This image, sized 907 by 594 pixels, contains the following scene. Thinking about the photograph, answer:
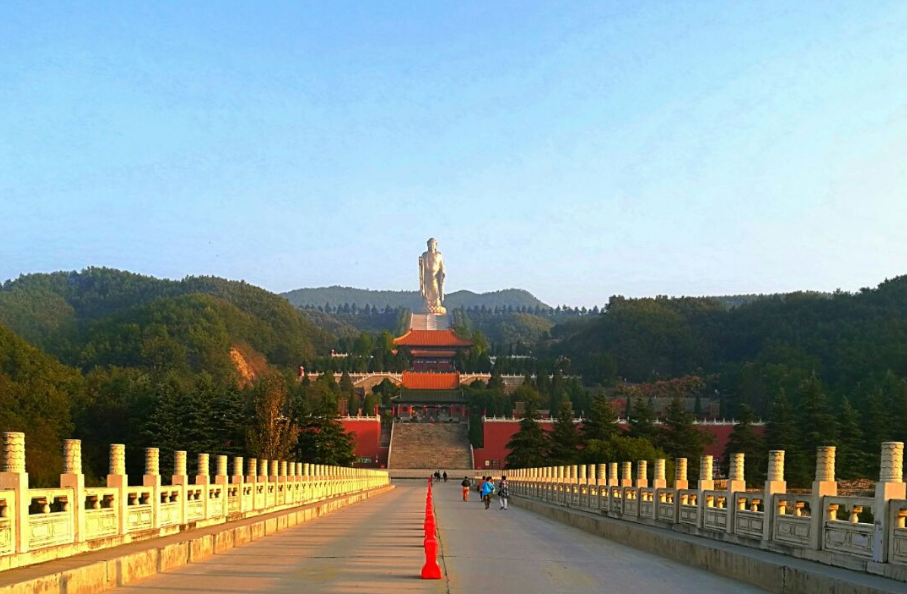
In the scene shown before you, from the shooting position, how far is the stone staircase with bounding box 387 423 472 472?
210 ft

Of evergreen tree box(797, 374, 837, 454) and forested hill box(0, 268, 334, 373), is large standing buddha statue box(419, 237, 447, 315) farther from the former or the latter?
evergreen tree box(797, 374, 837, 454)

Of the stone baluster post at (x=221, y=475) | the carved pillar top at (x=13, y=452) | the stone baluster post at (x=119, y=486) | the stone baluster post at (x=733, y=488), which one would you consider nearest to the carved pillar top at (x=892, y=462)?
the stone baluster post at (x=733, y=488)

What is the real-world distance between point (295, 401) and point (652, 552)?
33490mm

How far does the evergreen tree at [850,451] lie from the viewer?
42.7 m

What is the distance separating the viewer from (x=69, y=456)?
10.1 metres

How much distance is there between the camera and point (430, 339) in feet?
308

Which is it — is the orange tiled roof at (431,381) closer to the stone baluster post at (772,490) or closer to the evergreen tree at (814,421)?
the evergreen tree at (814,421)

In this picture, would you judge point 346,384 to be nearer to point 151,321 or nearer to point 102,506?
point 151,321

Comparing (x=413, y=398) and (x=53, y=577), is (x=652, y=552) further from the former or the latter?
(x=413, y=398)

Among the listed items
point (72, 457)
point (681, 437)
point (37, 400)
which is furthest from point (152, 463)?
point (681, 437)

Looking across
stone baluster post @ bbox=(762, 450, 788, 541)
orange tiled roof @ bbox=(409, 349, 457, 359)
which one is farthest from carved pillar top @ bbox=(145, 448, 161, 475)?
orange tiled roof @ bbox=(409, 349, 457, 359)

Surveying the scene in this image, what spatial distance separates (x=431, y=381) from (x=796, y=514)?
224 ft

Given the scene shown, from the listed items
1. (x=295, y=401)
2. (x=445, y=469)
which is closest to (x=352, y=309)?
(x=445, y=469)

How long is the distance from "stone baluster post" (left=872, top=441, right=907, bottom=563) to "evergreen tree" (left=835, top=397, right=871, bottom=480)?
35.9 metres
